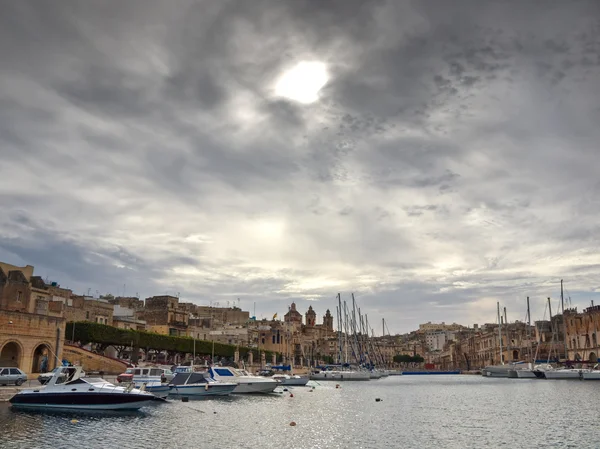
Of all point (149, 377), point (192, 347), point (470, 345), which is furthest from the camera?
point (470, 345)

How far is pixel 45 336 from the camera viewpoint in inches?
1893

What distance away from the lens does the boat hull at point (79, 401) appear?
30.3 metres

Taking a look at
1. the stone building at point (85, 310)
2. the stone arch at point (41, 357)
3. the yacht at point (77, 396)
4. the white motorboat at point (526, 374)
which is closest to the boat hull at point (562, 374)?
the white motorboat at point (526, 374)

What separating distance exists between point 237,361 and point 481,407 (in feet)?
182

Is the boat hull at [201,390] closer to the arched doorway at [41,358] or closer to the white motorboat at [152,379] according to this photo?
the white motorboat at [152,379]

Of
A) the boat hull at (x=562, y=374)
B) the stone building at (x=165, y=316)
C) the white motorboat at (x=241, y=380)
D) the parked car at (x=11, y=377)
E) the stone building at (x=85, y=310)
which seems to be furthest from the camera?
the stone building at (x=165, y=316)

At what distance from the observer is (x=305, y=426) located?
3047 centimetres

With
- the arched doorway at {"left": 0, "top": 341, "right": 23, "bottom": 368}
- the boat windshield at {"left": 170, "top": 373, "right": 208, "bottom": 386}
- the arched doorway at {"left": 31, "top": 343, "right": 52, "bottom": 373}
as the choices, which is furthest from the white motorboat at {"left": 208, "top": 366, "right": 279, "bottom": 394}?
the arched doorway at {"left": 0, "top": 341, "right": 23, "bottom": 368}

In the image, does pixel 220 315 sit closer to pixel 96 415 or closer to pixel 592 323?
pixel 592 323

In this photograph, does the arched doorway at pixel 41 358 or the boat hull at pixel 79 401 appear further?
the arched doorway at pixel 41 358

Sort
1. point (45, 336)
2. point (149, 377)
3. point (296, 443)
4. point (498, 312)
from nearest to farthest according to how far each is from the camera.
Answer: point (296, 443), point (149, 377), point (45, 336), point (498, 312)

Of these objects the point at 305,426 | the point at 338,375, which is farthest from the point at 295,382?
the point at 305,426

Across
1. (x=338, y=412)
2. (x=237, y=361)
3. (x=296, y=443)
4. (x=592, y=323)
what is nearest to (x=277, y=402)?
(x=338, y=412)

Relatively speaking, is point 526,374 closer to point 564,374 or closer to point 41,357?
point 564,374
